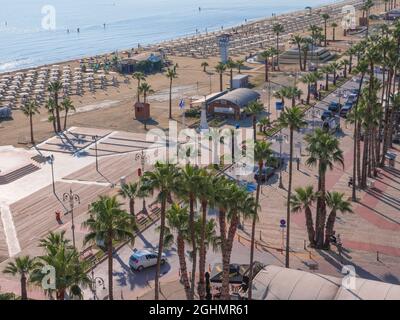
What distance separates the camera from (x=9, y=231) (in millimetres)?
46844

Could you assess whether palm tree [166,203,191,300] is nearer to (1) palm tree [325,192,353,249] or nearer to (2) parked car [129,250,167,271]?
(2) parked car [129,250,167,271]

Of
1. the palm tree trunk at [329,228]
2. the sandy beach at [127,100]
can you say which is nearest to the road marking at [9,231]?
the palm tree trunk at [329,228]

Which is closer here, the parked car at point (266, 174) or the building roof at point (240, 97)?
the parked car at point (266, 174)

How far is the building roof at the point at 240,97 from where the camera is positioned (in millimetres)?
80562

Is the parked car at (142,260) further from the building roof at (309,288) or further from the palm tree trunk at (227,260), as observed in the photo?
the building roof at (309,288)

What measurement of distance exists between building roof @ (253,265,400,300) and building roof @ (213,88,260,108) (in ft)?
158

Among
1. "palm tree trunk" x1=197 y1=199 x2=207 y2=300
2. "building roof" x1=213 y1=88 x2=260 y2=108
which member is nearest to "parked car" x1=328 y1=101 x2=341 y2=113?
"building roof" x1=213 y1=88 x2=260 y2=108

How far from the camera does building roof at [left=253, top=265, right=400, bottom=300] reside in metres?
30.9

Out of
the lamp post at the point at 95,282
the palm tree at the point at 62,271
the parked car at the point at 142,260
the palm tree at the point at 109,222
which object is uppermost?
the palm tree at the point at 109,222

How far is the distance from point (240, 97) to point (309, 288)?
173 ft

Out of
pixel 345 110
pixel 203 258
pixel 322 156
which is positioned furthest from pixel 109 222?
pixel 345 110

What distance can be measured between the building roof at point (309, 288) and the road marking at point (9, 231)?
19.5 metres

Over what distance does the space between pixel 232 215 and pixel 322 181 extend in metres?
13.2

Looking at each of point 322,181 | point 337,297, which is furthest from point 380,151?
point 337,297
